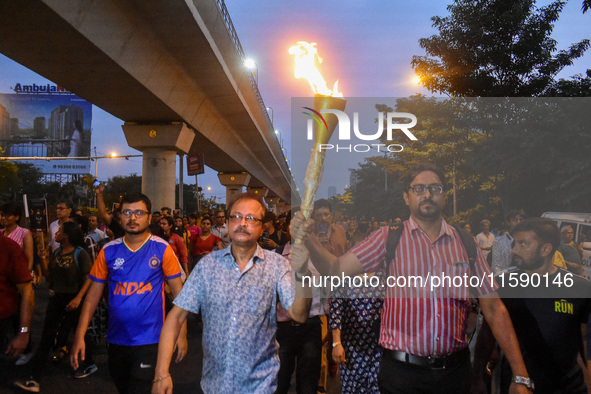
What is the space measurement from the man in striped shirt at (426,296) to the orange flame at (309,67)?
89cm

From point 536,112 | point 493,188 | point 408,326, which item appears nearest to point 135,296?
point 408,326

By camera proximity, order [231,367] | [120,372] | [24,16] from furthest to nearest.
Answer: [24,16] → [120,372] → [231,367]

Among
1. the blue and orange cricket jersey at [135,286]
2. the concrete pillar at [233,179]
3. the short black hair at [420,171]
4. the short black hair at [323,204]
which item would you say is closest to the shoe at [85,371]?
the blue and orange cricket jersey at [135,286]

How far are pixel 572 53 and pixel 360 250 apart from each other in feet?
58.6

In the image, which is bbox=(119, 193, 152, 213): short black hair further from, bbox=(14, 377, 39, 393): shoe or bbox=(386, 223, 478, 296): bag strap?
bbox=(14, 377, 39, 393): shoe

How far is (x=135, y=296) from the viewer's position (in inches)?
159

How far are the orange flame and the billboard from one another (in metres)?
61.1

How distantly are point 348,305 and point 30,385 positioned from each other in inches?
146

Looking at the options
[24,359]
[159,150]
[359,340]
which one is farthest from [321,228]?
[159,150]

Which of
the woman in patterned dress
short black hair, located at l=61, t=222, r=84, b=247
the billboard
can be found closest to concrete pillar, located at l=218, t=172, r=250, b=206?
short black hair, located at l=61, t=222, r=84, b=247

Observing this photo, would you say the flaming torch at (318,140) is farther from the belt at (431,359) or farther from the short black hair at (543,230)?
the short black hair at (543,230)

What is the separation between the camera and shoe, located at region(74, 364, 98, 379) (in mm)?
5880

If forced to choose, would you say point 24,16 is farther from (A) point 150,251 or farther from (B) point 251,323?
(B) point 251,323

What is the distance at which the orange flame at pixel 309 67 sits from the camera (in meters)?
3.19
